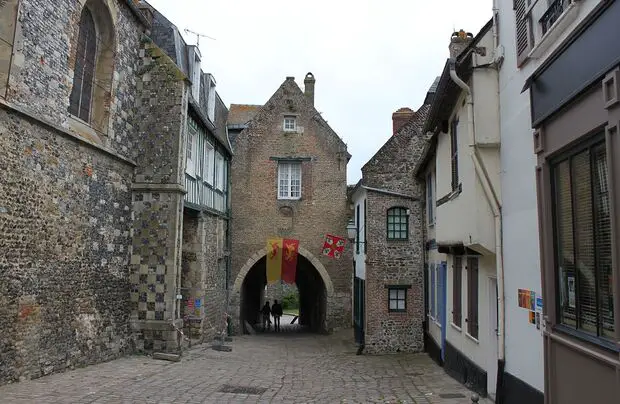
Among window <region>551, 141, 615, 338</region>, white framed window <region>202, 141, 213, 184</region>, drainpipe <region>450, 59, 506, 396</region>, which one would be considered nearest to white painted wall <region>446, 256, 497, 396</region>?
drainpipe <region>450, 59, 506, 396</region>

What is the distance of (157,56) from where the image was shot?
14117 mm

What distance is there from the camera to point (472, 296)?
9.69 metres

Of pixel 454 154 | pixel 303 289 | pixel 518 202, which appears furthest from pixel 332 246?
pixel 518 202

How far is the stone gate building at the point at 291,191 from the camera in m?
21.8

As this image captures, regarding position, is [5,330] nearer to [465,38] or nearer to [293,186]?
[465,38]

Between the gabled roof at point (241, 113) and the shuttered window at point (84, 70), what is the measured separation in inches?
472

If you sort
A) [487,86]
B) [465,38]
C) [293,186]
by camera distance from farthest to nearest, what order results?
[293,186]
[465,38]
[487,86]

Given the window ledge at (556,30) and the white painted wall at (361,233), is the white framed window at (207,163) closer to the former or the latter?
the white painted wall at (361,233)

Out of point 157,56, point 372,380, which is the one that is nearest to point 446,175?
point 372,380

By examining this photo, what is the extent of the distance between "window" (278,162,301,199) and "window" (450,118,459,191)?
1250 cm

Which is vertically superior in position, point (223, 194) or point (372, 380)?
point (223, 194)

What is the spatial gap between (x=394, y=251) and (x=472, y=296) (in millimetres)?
7380

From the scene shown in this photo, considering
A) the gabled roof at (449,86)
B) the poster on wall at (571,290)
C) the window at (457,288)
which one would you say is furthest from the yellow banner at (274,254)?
the poster on wall at (571,290)

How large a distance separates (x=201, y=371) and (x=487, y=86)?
811 centimetres
